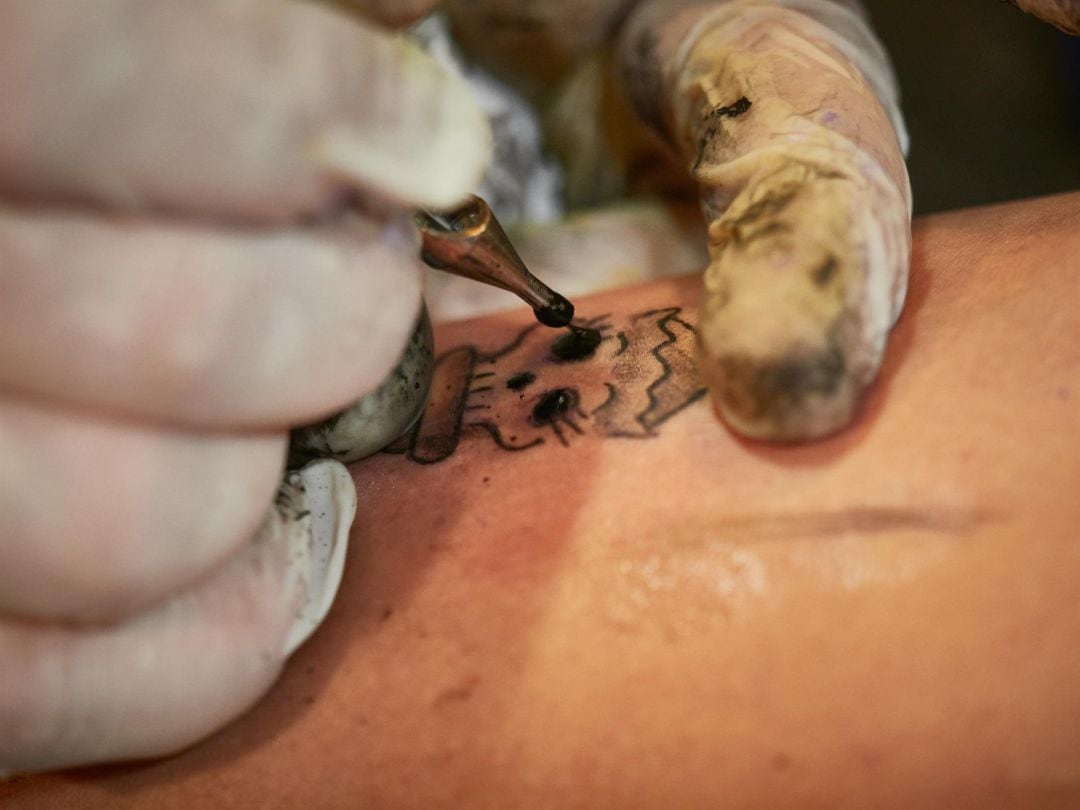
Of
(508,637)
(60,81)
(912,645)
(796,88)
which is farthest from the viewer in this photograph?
(796,88)

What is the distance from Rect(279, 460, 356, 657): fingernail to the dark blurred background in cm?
151

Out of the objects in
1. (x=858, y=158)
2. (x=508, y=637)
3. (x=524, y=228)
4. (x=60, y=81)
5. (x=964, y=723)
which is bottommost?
(x=524, y=228)

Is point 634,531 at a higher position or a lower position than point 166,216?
lower

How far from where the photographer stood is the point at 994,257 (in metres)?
0.89

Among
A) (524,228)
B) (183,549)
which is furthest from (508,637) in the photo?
(524,228)

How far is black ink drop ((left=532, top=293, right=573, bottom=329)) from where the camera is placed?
934 mm

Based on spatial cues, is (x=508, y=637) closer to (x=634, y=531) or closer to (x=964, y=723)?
(x=634, y=531)

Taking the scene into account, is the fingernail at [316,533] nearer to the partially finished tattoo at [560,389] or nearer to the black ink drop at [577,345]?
the partially finished tattoo at [560,389]

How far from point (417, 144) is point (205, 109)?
0.43 feet

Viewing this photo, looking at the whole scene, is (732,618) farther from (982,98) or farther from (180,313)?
(982,98)

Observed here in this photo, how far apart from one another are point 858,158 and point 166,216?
0.57m

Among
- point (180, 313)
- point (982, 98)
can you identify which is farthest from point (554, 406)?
point (982, 98)

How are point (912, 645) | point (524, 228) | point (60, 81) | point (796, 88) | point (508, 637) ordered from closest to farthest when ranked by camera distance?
1. point (60, 81)
2. point (912, 645)
3. point (508, 637)
4. point (796, 88)
5. point (524, 228)

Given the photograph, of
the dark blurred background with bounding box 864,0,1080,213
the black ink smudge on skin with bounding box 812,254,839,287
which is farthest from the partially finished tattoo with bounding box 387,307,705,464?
the dark blurred background with bounding box 864,0,1080,213
